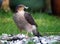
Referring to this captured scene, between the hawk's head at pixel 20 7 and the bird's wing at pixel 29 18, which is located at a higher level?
the hawk's head at pixel 20 7

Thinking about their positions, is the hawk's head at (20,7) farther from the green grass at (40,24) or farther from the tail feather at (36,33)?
the tail feather at (36,33)

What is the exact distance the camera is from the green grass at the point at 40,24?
2.99m

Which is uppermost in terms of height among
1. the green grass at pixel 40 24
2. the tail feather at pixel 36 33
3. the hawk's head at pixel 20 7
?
the hawk's head at pixel 20 7

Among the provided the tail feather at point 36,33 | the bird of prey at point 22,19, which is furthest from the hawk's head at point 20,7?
the tail feather at point 36,33

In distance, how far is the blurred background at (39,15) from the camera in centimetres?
299

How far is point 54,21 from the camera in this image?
10.0 feet

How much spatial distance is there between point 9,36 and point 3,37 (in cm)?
6

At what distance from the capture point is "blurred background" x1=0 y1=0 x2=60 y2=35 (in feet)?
9.81

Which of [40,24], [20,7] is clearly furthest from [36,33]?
[20,7]

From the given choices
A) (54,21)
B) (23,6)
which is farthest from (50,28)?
(23,6)

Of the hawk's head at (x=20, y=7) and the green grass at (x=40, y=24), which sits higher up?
the hawk's head at (x=20, y=7)

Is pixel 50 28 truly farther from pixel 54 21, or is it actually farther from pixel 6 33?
pixel 6 33

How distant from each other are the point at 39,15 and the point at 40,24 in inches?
3.3

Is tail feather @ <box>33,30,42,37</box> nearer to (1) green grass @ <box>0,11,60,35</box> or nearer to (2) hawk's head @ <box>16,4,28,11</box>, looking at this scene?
(1) green grass @ <box>0,11,60,35</box>
